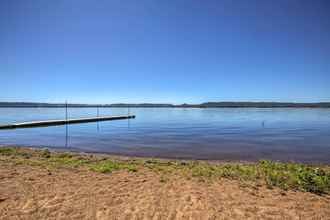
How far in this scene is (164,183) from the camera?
20.5 ft

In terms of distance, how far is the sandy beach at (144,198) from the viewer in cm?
430

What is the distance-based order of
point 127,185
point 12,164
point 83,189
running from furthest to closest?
point 12,164
point 127,185
point 83,189

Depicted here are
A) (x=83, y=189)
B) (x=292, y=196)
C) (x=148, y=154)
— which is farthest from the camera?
(x=148, y=154)

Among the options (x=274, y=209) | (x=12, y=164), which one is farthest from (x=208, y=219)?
(x=12, y=164)

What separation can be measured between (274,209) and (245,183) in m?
1.72

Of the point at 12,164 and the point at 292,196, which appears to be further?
the point at 12,164

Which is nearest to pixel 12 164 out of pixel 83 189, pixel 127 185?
pixel 83 189

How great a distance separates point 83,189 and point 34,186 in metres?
1.26

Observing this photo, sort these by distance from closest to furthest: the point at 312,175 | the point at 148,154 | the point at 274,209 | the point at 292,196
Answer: the point at 274,209 < the point at 292,196 < the point at 312,175 < the point at 148,154

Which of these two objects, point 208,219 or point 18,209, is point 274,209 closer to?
point 208,219

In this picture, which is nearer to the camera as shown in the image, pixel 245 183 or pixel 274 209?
pixel 274 209

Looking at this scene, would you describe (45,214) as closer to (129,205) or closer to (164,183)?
(129,205)

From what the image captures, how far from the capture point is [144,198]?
16.7 feet

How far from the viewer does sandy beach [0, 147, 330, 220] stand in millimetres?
4297
